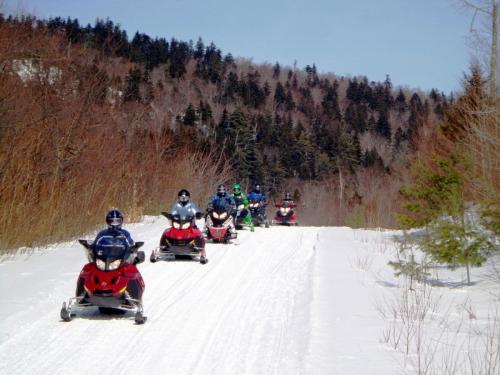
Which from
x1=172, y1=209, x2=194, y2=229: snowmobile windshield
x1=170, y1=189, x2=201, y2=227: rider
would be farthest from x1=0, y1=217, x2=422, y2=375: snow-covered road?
x1=170, y1=189, x2=201, y2=227: rider

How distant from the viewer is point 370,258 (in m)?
15.4

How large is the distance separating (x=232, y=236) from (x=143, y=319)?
9309 mm

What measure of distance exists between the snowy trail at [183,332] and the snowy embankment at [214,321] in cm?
1

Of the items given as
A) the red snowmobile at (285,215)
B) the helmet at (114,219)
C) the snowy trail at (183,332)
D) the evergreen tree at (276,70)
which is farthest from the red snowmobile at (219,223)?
the evergreen tree at (276,70)

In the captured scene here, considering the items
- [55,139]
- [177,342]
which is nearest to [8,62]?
[55,139]

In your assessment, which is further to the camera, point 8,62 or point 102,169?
point 102,169

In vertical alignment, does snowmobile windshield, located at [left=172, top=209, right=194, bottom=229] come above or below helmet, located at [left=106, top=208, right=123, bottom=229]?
above

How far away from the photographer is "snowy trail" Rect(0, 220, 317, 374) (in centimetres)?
606

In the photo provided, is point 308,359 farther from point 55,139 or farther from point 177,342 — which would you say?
point 55,139

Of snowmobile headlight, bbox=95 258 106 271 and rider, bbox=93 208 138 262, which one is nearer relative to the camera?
snowmobile headlight, bbox=95 258 106 271

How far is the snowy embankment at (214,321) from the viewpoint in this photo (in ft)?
20.1

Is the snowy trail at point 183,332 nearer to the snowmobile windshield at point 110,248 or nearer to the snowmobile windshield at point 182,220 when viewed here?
the snowmobile windshield at point 110,248

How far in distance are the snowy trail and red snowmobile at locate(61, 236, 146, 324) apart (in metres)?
0.20

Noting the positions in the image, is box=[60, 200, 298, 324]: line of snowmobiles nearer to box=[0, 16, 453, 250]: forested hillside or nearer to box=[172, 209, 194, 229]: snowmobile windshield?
box=[0, 16, 453, 250]: forested hillside
